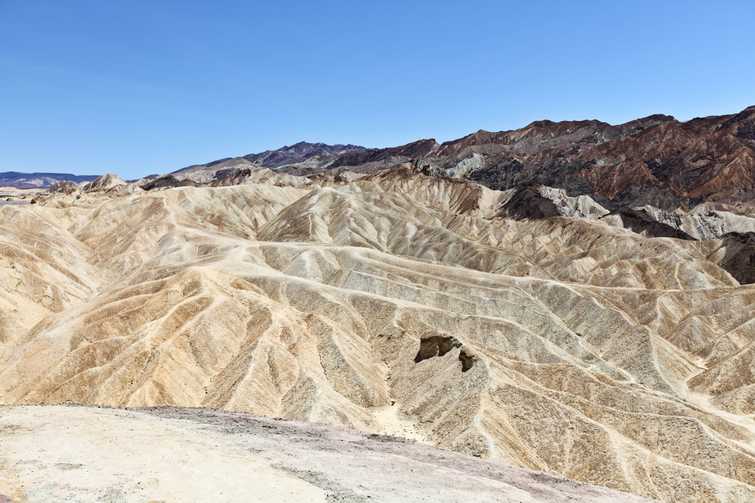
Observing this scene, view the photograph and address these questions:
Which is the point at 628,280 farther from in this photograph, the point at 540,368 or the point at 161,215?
the point at 161,215

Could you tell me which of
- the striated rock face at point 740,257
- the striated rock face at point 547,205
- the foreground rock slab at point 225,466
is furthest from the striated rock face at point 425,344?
the striated rock face at point 547,205

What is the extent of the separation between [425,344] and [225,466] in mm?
41649

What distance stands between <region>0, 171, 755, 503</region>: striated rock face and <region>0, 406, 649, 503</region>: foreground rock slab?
37.9 feet

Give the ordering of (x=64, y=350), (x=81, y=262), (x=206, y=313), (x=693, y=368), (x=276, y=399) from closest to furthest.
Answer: (x=276, y=399) < (x=64, y=350) < (x=206, y=313) < (x=693, y=368) < (x=81, y=262)

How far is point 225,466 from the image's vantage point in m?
26.5

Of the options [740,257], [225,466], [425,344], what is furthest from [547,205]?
[225,466]

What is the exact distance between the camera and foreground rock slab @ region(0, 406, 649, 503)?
23114mm

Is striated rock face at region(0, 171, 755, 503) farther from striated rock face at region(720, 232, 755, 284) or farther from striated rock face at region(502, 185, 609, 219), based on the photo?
striated rock face at region(502, 185, 609, 219)

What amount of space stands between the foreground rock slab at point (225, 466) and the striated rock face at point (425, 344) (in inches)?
455

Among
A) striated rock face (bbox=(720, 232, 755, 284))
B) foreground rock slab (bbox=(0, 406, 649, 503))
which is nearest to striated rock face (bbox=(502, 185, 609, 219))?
striated rock face (bbox=(720, 232, 755, 284))

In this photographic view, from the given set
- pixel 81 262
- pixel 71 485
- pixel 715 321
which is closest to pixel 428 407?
pixel 71 485

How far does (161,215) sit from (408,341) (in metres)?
104

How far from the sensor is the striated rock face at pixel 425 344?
4859 cm

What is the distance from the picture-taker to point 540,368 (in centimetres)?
6406
